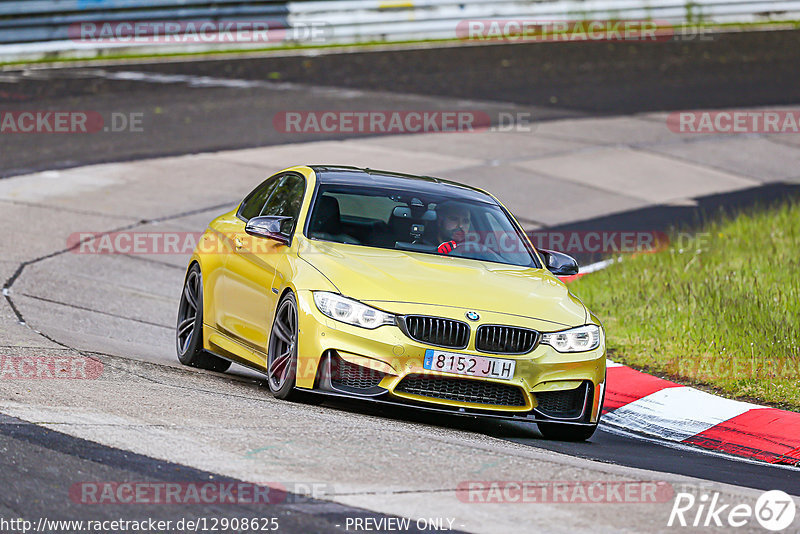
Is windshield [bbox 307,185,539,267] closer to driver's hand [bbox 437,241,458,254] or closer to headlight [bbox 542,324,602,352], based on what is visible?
driver's hand [bbox 437,241,458,254]

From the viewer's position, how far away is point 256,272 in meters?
8.72

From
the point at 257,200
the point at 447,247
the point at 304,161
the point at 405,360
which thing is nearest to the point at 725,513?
the point at 405,360

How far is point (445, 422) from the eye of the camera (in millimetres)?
8211

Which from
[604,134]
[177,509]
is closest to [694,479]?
[177,509]

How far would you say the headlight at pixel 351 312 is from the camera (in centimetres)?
754

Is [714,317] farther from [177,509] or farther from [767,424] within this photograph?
[177,509]

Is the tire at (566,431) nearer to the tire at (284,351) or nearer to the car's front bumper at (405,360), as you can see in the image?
the car's front bumper at (405,360)

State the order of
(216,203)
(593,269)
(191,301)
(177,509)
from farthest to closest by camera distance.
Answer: (216,203) < (593,269) < (191,301) < (177,509)

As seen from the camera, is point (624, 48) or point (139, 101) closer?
point (139, 101)

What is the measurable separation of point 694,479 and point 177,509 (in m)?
2.71

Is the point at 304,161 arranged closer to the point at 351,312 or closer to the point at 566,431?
the point at 566,431

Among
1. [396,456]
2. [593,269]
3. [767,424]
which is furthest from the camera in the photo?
[593,269]

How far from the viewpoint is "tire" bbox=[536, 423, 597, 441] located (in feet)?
26.3

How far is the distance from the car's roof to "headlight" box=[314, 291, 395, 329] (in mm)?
1539
